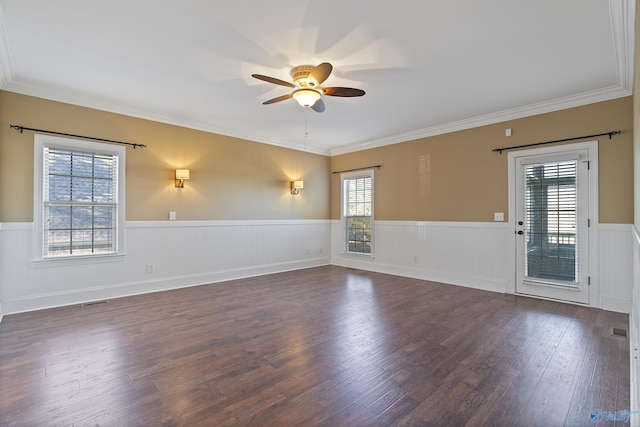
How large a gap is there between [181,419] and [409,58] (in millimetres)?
3509

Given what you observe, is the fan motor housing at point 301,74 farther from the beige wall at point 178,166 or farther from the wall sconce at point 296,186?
the wall sconce at point 296,186

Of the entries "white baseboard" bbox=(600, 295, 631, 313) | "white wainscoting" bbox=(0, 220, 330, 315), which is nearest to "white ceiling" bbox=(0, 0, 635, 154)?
"white wainscoting" bbox=(0, 220, 330, 315)

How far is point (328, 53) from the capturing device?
9.88 ft

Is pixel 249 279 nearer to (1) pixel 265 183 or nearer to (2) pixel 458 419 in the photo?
(1) pixel 265 183

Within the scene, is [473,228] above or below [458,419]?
above

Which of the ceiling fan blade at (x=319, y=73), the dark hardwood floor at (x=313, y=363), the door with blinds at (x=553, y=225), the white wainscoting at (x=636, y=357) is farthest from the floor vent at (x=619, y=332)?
the ceiling fan blade at (x=319, y=73)

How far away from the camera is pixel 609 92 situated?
12.7 ft

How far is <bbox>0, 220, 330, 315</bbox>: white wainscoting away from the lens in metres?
3.80

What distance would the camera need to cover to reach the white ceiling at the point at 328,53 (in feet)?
7.95

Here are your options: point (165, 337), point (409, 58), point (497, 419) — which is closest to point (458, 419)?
point (497, 419)

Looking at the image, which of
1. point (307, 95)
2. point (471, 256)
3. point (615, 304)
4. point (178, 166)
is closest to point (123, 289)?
point (178, 166)

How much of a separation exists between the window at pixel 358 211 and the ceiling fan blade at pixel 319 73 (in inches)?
143

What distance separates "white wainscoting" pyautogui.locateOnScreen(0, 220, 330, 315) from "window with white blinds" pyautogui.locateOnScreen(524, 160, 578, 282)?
412cm

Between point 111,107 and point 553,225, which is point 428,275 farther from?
point 111,107
